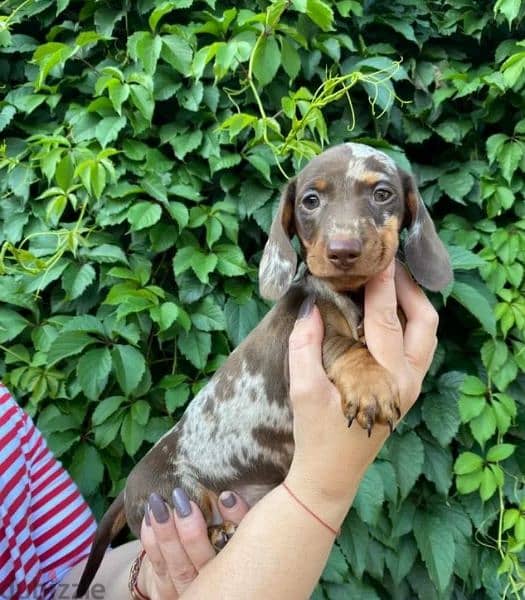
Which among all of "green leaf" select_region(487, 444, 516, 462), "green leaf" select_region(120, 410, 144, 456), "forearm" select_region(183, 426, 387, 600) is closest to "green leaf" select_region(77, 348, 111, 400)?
"green leaf" select_region(120, 410, 144, 456)

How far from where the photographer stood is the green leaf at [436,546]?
8.99ft

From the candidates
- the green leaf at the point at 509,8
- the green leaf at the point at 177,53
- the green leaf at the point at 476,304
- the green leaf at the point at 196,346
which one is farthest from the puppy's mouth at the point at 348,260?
the green leaf at the point at 509,8

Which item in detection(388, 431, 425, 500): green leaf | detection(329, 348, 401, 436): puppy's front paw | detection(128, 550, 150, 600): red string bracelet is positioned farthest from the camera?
→ detection(388, 431, 425, 500): green leaf

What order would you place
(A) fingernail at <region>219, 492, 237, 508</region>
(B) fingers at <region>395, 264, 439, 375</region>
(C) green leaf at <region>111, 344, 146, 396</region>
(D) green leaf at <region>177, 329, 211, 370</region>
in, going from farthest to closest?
(D) green leaf at <region>177, 329, 211, 370</region>, (C) green leaf at <region>111, 344, 146, 396</region>, (A) fingernail at <region>219, 492, 237, 508</region>, (B) fingers at <region>395, 264, 439, 375</region>

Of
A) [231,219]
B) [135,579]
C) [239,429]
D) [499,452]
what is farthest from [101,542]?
[499,452]

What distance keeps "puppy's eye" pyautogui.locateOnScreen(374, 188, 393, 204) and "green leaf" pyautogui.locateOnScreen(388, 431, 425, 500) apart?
1.20m

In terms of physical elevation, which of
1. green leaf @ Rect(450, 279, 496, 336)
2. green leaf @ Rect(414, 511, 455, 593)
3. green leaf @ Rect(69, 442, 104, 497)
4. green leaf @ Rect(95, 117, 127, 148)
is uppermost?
green leaf @ Rect(95, 117, 127, 148)

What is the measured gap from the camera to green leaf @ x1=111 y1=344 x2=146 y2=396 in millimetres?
2480

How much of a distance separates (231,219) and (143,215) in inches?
14.0

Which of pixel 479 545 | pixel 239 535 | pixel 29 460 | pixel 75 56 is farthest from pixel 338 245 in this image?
pixel 479 545

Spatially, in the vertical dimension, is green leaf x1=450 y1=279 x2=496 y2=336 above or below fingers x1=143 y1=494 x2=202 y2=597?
below

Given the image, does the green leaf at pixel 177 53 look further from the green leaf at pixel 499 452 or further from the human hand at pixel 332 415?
the green leaf at pixel 499 452

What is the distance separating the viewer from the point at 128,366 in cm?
249

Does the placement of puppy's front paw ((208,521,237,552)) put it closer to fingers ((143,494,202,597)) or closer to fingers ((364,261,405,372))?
fingers ((143,494,202,597))
